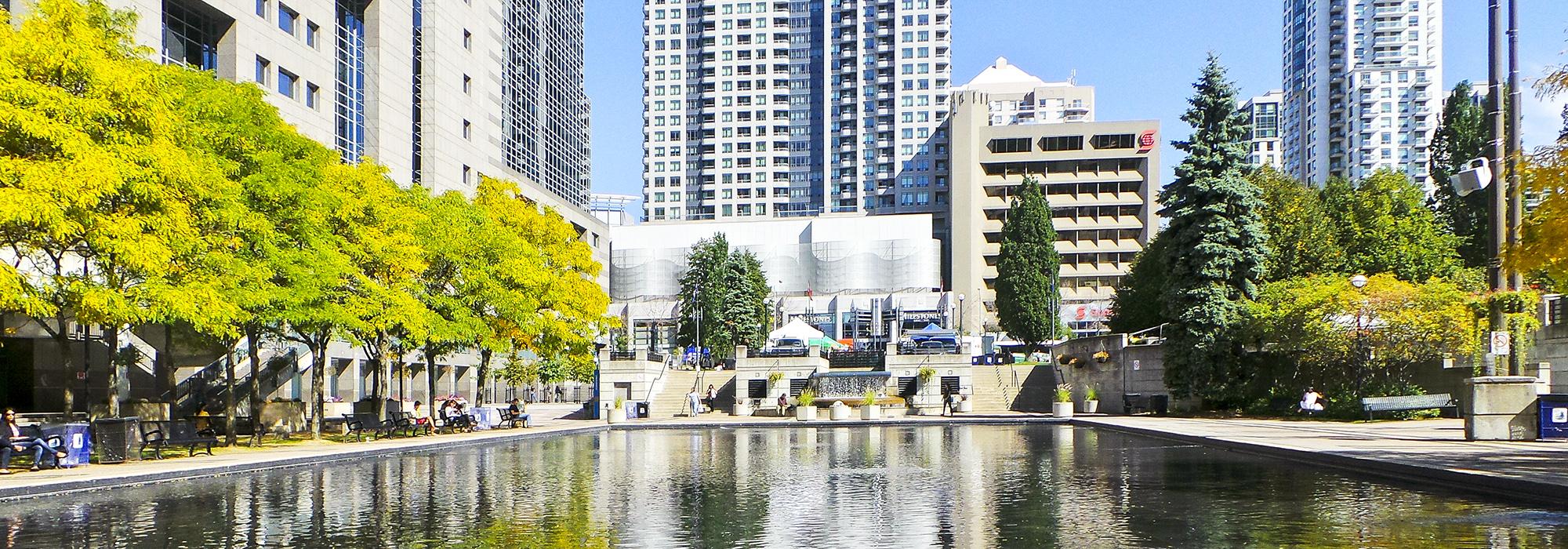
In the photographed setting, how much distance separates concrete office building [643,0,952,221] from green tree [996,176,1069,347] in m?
90.2

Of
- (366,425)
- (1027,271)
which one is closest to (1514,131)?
(366,425)

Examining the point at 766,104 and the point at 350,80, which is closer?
the point at 350,80

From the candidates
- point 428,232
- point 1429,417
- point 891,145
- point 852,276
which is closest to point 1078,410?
point 1429,417

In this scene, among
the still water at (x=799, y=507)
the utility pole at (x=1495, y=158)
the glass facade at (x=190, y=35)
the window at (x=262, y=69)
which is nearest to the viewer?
the still water at (x=799, y=507)

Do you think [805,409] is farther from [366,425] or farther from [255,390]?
[255,390]

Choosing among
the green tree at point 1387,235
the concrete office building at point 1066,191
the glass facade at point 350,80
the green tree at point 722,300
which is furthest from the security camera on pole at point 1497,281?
the concrete office building at point 1066,191

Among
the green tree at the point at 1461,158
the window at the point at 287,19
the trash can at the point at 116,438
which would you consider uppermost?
the window at the point at 287,19

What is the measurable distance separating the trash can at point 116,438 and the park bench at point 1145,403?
3538cm

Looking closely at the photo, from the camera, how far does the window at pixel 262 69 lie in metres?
54.4

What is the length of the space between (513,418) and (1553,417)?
31453 millimetres

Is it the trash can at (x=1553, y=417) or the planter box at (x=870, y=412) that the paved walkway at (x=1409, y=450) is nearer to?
the trash can at (x=1553, y=417)

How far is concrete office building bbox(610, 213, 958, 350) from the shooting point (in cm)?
13200

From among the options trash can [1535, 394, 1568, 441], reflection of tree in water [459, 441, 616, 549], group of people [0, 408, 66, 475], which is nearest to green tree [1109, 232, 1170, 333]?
trash can [1535, 394, 1568, 441]

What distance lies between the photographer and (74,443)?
22.7 metres
